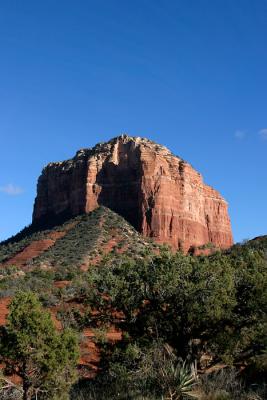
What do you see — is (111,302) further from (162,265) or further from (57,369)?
(57,369)

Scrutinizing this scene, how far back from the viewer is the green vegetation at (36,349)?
16750 mm

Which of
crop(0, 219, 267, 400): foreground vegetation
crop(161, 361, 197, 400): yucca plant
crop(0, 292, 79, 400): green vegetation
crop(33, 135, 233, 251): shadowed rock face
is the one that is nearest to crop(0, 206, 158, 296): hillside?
crop(33, 135, 233, 251): shadowed rock face

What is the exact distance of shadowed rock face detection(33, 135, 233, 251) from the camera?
272ft

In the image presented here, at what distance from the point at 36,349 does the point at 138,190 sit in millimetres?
66333

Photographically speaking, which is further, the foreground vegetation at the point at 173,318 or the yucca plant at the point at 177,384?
the foreground vegetation at the point at 173,318

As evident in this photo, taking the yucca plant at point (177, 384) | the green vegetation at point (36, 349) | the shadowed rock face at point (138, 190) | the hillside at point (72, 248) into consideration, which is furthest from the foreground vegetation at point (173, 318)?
the shadowed rock face at point (138, 190)

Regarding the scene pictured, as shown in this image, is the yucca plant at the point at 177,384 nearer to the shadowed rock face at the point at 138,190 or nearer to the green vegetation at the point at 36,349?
the green vegetation at the point at 36,349

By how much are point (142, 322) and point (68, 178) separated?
74.2 meters

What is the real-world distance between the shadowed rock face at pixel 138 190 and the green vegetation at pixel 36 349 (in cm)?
6261

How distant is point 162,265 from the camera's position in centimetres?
2094

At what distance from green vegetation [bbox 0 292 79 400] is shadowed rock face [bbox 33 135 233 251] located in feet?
205

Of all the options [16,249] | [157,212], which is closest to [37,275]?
[16,249]

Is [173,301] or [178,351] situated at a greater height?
[173,301]

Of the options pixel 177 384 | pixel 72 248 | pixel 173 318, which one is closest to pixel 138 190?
pixel 72 248
